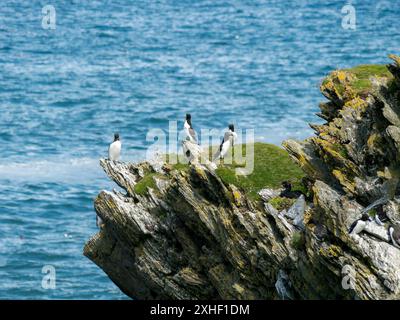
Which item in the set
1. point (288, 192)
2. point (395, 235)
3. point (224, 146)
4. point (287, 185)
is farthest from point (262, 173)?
point (395, 235)

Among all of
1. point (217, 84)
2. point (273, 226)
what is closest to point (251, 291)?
point (273, 226)

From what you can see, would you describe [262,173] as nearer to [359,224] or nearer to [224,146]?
[224,146]

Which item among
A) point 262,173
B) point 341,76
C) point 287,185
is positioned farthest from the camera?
point 341,76

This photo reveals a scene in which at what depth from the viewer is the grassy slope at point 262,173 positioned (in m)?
47.1

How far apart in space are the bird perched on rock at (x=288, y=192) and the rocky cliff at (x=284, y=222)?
0.49 m

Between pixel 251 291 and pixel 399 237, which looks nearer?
pixel 399 237

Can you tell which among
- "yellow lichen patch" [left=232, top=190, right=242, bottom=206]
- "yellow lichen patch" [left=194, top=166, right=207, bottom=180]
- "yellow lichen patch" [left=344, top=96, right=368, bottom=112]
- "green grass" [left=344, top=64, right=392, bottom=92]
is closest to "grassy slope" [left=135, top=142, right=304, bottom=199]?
"yellow lichen patch" [left=232, top=190, right=242, bottom=206]

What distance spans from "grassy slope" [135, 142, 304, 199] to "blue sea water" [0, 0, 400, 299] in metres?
28.1

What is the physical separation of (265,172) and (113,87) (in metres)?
99.3

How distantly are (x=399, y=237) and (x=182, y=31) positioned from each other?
142584mm

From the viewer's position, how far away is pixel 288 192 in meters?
46.8

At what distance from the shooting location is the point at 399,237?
40.0 metres

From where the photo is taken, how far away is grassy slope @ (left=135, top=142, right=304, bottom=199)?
4712 centimetres

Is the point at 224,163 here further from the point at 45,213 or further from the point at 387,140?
the point at 45,213
